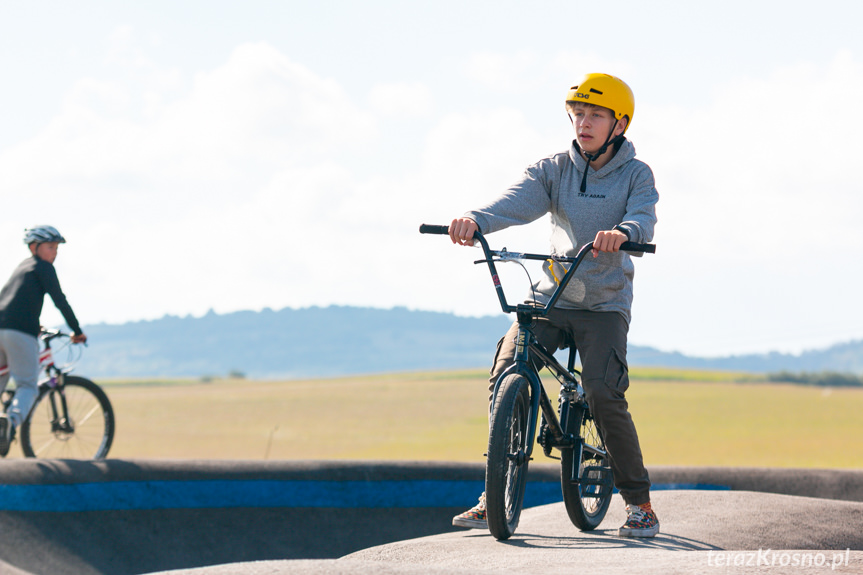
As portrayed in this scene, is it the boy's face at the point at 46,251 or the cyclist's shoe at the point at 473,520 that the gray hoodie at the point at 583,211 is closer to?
the cyclist's shoe at the point at 473,520

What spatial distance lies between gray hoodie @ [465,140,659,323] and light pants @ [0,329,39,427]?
4814mm

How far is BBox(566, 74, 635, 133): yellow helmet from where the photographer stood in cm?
405

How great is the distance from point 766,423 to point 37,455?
24252mm

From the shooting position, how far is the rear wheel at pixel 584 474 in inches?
165

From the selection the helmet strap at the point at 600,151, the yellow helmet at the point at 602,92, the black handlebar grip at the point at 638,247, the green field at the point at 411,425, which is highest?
the yellow helmet at the point at 602,92

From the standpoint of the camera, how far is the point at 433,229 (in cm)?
394

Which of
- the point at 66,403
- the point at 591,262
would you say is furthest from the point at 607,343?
the point at 66,403

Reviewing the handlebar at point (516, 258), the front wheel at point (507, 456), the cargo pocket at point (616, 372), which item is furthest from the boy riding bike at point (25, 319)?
the cargo pocket at point (616, 372)

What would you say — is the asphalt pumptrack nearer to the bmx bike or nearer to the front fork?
the bmx bike

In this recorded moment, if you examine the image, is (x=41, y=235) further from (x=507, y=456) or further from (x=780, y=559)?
(x=780, y=559)

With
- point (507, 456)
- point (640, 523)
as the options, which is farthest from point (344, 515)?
point (507, 456)

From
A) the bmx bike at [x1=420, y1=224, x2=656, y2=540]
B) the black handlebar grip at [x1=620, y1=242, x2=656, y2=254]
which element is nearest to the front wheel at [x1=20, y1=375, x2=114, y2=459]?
the bmx bike at [x1=420, y1=224, x2=656, y2=540]

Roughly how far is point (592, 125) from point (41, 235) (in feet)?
17.2

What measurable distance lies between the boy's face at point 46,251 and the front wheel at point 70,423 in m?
1.14
